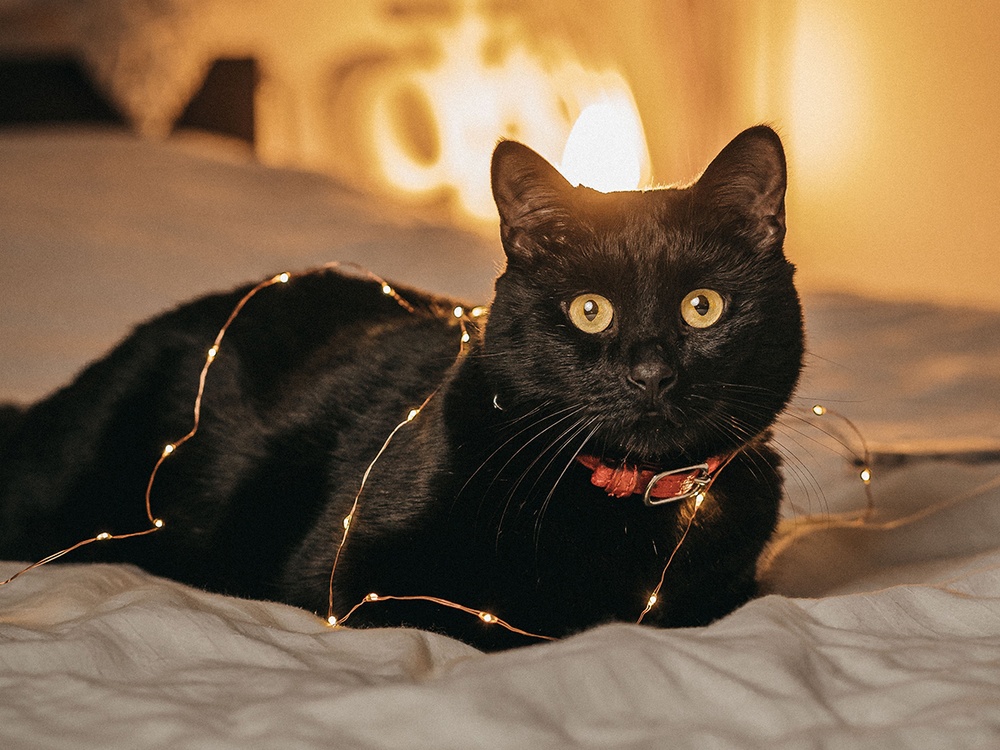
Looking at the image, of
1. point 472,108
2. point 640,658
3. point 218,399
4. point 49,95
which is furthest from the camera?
point 472,108

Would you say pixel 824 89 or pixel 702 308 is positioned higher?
pixel 824 89

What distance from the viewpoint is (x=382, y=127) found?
3.39m

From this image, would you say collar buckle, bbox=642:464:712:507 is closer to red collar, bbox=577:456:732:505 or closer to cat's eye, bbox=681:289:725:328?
red collar, bbox=577:456:732:505

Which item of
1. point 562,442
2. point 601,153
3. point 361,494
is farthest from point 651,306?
point 601,153

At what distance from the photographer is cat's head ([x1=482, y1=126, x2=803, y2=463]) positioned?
1.00 meters

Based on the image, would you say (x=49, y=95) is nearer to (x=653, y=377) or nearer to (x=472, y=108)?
(x=472, y=108)

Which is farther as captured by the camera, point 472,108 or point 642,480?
point 472,108

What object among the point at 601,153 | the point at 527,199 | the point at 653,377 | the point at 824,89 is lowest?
the point at 653,377

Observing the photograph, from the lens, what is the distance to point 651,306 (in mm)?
1014

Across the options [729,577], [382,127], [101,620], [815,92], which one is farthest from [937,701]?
[815,92]

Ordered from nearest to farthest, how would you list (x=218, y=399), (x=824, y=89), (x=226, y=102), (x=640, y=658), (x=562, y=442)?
(x=640, y=658)
(x=562, y=442)
(x=218, y=399)
(x=226, y=102)
(x=824, y=89)

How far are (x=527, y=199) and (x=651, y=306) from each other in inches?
8.0

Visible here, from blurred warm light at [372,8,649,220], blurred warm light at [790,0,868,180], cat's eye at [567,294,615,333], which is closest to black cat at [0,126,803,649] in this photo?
cat's eye at [567,294,615,333]

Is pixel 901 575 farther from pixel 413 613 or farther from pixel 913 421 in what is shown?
pixel 913 421
